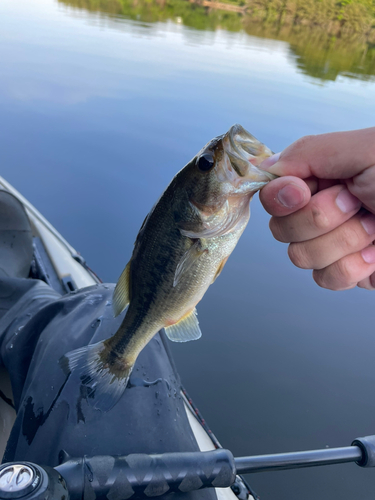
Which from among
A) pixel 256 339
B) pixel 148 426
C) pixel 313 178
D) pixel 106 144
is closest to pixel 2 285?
pixel 148 426

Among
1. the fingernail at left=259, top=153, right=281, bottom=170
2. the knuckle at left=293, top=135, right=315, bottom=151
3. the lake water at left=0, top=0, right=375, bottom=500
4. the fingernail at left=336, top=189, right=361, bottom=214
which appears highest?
the knuckle at left=293, top=135, right=315, bottom=151

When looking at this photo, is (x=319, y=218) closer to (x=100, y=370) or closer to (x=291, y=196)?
(x=291, y=196)

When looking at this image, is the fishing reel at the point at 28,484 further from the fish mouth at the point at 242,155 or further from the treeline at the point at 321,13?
the treeline at the point at 321,13

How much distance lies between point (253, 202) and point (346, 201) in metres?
5.20

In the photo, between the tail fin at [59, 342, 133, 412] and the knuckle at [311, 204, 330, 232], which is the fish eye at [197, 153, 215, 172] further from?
the tail fin at [59, 342, 133, 412]

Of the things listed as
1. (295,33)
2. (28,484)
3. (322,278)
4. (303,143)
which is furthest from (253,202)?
(295,33)

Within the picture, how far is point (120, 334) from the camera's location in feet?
5.28

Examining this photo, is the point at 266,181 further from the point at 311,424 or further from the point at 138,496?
the point at 311,424

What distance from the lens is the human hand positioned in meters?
1.21

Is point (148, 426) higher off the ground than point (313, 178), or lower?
lower

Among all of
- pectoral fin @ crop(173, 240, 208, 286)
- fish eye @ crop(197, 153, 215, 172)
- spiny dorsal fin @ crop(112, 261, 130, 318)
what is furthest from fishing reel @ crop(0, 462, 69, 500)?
fish eye @ crop(197, 153, 215, 172)

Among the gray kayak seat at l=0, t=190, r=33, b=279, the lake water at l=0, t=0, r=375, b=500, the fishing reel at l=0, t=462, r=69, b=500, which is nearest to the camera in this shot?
the fishing reel at l=0, t=462, r=69, b=500

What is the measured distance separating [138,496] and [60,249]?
2.90 m

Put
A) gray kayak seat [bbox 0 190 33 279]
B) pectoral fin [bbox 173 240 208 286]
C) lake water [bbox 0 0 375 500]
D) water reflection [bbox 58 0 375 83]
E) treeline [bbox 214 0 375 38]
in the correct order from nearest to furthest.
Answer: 1. pectoral fin [bbox 173 240 208 286]
2. gray kayak seat [bbox 0 190 33 279]
3. lake water [bbox 0 0 375 500]
4. water reflection [bbox 58 0 375 83]
5. treeline [bbox 214 0 375 38]
